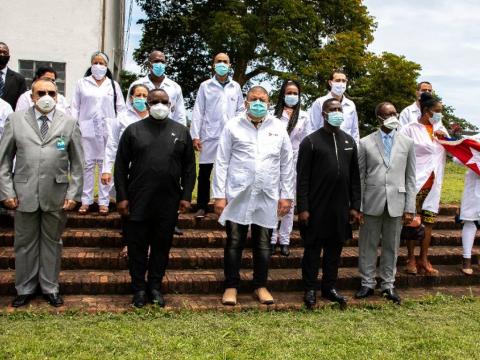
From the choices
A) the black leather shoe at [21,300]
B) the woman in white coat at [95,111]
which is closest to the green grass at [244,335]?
the black leather shoe at [21,300]

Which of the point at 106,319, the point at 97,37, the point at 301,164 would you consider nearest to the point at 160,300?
the point at 106,319

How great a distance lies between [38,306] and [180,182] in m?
1.77

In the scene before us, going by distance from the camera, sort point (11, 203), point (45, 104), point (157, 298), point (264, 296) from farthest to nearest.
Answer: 1. point (264, 296)
2. point (157, 298)
3. point (45, 104)
4. point (11, 203)

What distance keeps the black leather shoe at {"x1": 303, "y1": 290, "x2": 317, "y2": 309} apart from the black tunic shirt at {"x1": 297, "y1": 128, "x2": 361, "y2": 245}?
509 millimetres

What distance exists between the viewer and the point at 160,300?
5219mm

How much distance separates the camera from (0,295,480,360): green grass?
4.28 metres

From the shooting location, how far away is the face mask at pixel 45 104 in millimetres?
5125

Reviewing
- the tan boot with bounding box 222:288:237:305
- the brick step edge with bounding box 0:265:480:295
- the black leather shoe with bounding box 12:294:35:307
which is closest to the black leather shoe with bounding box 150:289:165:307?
the brick step edge with bounding box 0:265:480:295

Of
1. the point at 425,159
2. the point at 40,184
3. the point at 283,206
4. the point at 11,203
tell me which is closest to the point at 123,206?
the point at 40,184

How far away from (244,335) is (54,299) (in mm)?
1854

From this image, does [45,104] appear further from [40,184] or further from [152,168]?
[152,168]

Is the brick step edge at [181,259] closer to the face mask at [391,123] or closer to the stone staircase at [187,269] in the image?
the stone staircase at [187,269]

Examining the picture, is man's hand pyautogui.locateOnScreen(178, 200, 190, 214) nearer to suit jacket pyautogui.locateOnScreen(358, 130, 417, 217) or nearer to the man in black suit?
suit jacket pyautogui.locateOnScreen(358, 130, 417, 217)

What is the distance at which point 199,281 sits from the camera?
577cm
